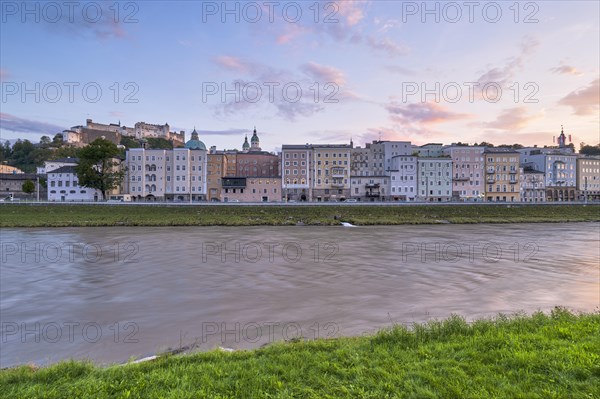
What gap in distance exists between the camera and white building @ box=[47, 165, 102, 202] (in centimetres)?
9944

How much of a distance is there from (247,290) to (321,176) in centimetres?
9558

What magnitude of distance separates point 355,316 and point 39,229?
42.5m

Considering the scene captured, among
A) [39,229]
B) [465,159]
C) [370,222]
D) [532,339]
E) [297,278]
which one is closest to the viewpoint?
[532,339]

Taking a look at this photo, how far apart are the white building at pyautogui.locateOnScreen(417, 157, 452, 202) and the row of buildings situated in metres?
0.30

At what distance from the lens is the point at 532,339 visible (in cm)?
705

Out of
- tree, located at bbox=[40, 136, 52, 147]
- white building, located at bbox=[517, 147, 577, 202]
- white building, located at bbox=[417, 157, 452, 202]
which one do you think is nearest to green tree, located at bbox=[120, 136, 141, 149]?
tree, located at bbox=[40, 136, 52, 147]

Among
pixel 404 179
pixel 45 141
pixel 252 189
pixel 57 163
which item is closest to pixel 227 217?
pixel 252 189

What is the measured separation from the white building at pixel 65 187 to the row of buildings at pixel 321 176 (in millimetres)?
237

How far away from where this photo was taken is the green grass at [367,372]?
527 cm

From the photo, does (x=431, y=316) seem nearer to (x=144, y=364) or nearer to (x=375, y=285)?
(x=375, y=285)

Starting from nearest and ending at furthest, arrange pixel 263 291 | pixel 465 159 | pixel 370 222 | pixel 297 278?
pixel 263 291 < pixel 297 278 < pixel 370 222 < pixel 465 159

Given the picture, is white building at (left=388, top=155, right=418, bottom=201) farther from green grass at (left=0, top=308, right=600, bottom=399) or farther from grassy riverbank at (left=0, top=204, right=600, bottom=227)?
green grass at (left=0, top=308, right=600, bottom=399)

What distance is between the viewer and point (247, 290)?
1505 centimetres

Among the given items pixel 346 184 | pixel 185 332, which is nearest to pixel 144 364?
pixel 185 332
